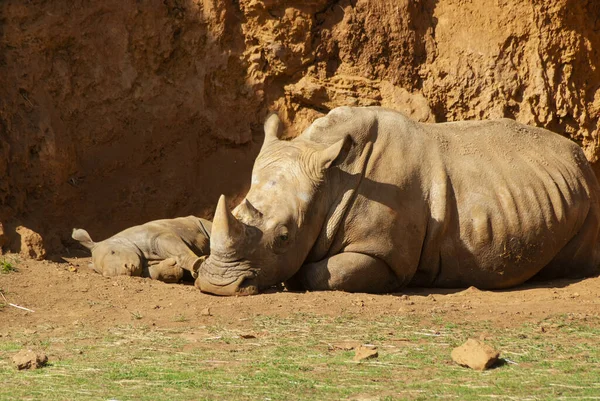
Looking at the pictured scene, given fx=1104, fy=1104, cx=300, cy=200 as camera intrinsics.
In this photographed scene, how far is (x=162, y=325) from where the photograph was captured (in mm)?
7961

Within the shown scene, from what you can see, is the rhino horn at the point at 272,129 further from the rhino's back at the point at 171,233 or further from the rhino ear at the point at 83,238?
the rhino ear at the point at 83,238

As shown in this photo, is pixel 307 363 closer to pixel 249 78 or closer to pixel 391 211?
pixel 391 211

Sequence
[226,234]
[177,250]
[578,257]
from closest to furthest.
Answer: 1. [226,234]
2. [177,250]
3. [578,257]

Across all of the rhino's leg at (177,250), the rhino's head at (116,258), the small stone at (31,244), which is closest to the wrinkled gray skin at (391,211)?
the rhino's leg at (177,250)

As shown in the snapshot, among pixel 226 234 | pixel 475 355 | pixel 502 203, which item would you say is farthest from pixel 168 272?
pixel 475 355

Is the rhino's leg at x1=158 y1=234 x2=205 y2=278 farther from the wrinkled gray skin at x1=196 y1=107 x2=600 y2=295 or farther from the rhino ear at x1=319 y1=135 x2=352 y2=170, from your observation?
the rhino ear at x1=319 y1=135 x2=352 y2=170

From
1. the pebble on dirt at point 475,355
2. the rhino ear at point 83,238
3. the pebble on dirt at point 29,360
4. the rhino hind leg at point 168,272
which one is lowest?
the rhino hind leg at point 168,272

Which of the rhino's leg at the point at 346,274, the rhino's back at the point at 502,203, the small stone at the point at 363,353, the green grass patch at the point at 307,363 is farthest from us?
the rhino's back at the point at 502,203

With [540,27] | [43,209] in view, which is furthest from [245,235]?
[540,27]

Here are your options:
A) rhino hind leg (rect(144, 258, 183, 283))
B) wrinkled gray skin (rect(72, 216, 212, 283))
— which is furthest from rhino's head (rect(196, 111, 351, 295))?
rhino hind leg (rect(144, 258, 183, 283))

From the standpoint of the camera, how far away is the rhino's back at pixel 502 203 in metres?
10.6

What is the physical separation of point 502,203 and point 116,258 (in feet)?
12.4

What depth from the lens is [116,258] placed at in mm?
10641

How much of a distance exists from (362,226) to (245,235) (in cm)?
115
